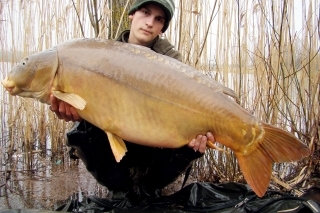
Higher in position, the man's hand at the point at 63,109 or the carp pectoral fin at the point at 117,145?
the man's hand at the point at 63,109

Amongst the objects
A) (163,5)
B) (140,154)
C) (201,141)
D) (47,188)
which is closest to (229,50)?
(163,5)

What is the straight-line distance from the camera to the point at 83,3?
3.32m

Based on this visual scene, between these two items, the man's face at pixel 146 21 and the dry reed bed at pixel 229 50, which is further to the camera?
the dry reed bed at pixel 229 50

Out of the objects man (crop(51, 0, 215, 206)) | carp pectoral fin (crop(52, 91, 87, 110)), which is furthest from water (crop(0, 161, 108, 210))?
carp pectoral fin (crop(52, 91, 87, 110))

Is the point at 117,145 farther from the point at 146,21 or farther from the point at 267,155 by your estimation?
the point at 146,21

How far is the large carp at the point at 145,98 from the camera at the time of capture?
64.6 inches

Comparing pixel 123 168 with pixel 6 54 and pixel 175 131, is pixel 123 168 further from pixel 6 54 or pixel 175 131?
pixel 6 54

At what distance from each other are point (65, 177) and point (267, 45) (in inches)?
71.7

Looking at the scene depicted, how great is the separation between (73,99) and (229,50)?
5.59 ft

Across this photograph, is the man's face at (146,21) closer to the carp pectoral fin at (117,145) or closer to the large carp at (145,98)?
the large carp at (145,98)

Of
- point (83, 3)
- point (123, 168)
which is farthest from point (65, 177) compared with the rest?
point (83, 3)

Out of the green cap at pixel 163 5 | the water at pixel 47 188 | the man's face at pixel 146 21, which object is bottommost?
the water at pixel 47 188

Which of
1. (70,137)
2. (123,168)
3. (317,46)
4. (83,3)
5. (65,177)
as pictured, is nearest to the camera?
(70,137)

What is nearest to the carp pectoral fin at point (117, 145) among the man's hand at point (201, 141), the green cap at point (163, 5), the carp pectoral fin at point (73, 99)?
the carp pectoral fin at point (73, 99)
